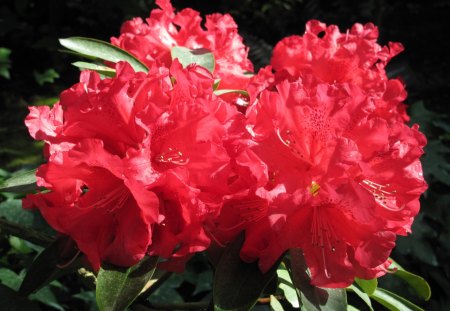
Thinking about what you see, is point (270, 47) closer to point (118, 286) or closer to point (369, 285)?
point (369, 285)

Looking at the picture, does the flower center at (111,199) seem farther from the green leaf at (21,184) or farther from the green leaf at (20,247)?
the green leaf at (20,247)

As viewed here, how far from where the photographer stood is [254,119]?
2.52 feet

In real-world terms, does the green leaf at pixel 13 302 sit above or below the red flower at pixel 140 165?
below

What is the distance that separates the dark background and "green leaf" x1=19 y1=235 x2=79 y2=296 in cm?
166

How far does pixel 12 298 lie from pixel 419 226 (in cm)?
162

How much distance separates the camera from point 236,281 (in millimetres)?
749

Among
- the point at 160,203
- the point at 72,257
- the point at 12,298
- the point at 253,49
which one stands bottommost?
the point at 253,49

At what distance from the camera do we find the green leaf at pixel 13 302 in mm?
984

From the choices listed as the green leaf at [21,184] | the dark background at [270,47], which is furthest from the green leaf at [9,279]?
the dark background at [270,47]

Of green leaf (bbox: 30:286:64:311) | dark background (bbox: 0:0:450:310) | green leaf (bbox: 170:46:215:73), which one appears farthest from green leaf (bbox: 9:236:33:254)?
dark background (bbox: 0:0:450:310)

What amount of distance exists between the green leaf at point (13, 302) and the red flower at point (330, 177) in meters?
0.46

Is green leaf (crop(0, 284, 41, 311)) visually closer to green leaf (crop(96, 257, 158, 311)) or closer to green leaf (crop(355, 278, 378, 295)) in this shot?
green leaf (crop(96, 257, 158, 311))

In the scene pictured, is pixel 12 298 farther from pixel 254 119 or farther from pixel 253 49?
pixel 253 49

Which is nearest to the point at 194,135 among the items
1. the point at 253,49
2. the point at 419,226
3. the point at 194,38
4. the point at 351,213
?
the point at 351,213
